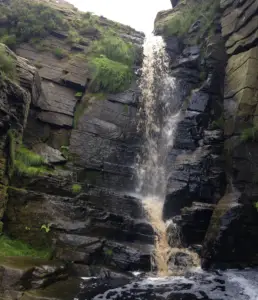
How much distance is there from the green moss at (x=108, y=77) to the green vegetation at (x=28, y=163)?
632cm

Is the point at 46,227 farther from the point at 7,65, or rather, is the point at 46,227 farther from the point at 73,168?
the point at 7,65

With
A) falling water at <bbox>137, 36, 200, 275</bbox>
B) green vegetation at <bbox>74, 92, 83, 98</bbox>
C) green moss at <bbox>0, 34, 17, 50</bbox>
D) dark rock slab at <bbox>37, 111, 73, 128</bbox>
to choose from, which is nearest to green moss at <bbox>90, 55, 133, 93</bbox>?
green vegetation at <bbox>74, 92, 83, 98</bbox>

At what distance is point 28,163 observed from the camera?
12.9 metres

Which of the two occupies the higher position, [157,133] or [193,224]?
[157,133]

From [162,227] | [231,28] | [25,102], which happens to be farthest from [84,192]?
[231,28]

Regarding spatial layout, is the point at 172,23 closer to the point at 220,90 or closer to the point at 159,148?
the point at 220,90

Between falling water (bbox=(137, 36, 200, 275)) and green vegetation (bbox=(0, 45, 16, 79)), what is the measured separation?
6669 millimetres

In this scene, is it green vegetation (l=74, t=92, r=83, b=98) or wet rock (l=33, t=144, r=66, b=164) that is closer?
wet rock (l=33, t=144, r=66, b=164)

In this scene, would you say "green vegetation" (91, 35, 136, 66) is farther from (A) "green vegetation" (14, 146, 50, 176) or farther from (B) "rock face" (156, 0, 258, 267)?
(A) "green vegetation" (14, 146, 50, 176)

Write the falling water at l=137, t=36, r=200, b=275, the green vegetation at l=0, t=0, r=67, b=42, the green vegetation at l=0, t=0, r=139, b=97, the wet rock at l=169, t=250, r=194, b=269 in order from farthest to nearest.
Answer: the green vegetation at l=0, t=0, r=67, b=42 → the green vegetation at l=0, t=0, r=139, b=97 → the falling water at l=137, t=36, r=200, b=275 → the wet rock at l=169, t=250, r=194, b=269

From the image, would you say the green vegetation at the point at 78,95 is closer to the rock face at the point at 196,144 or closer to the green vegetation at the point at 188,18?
the rock face at the point at 196,144

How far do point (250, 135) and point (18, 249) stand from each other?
9.56 metres

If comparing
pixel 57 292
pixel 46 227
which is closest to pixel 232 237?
pixel 57 292

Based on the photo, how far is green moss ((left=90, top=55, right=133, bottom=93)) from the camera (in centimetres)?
1825
